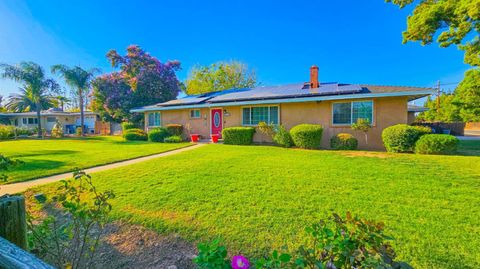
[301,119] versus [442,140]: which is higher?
[301,119]

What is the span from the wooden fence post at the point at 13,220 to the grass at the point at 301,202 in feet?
5.72

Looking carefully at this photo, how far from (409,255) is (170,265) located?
8.66 feet

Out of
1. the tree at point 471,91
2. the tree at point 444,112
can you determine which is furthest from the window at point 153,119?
the tree at point 444,112

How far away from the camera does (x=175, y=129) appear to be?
15.8 meters

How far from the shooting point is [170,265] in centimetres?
232

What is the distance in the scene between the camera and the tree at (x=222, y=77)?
1265 inches

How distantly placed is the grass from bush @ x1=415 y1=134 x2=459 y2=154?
6.55 feet

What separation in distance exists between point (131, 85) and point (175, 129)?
41.4 feet

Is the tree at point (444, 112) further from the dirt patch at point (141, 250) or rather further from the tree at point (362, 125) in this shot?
the dirt patch at point (141, 250)

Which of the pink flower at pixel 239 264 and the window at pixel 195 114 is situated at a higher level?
the window at pixel 195 114

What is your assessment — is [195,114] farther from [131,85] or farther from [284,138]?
[131,85]

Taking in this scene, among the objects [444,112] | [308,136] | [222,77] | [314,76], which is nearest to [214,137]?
[308,136]

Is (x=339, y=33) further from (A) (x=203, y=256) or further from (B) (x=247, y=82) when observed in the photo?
(A) (x=203, y=256)

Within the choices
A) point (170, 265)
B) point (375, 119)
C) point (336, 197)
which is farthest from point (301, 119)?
point (170, 265)
